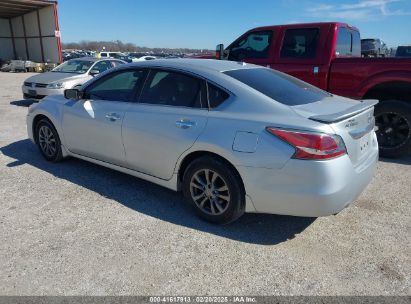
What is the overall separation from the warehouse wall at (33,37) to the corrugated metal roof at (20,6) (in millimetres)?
616

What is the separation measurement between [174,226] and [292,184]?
4.05ft

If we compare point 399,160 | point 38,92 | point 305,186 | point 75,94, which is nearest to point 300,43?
point 399,160

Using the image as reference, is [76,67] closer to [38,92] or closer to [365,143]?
[38,92]

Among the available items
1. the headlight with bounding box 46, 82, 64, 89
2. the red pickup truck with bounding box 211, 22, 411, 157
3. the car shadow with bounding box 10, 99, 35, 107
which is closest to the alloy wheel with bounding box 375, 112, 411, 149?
the red pickup truck with bounding box 211, 22, 411, 157

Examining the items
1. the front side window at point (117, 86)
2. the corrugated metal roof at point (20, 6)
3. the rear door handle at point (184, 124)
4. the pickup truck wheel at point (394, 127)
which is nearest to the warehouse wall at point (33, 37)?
the corrugated metal roof at point (20, 6)

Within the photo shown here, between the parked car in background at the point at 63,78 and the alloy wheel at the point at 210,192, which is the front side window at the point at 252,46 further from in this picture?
the parked car in background at the point at 63,78

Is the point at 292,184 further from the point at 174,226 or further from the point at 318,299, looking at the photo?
the point at 174,226

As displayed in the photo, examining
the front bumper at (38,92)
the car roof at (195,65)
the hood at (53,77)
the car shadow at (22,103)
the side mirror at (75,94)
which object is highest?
the car roof at (195,65)

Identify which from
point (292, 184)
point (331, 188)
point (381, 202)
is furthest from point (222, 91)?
point (381, 202)

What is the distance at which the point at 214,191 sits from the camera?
3285mm

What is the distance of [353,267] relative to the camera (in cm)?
275

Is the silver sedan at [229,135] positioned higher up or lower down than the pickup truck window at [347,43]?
lower down

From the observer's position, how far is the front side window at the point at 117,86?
3.95m

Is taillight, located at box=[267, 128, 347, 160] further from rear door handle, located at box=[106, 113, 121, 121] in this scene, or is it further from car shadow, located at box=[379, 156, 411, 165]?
car shadow, located at box=[379, 156, 411, 165]
